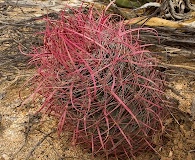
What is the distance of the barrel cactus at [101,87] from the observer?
1369 millimetres

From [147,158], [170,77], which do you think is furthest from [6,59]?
[147,158]

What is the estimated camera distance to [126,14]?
101 inches

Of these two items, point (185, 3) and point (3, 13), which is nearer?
point (185, 3)

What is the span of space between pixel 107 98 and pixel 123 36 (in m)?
0.31

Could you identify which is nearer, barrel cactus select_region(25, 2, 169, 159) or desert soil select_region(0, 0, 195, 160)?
barrel cactus select_region(25, 2, 169, 159)

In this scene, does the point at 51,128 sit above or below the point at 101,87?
below

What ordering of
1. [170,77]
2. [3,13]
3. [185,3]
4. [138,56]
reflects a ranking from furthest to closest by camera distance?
[3,13]
[185,3]
[170,77]
[138,56]

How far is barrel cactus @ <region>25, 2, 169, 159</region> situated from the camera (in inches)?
53.9

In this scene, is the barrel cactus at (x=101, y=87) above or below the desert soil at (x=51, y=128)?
above

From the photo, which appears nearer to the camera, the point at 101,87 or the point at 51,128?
the point at 101,87

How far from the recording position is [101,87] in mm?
1348

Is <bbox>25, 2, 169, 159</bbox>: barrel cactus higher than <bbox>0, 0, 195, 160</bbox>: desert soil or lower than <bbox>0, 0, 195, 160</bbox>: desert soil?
higher

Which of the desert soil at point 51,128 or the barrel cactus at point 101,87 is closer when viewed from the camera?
the barrel cactus at point 101,87

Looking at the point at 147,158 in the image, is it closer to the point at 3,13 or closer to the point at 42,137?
the point at 42,137
